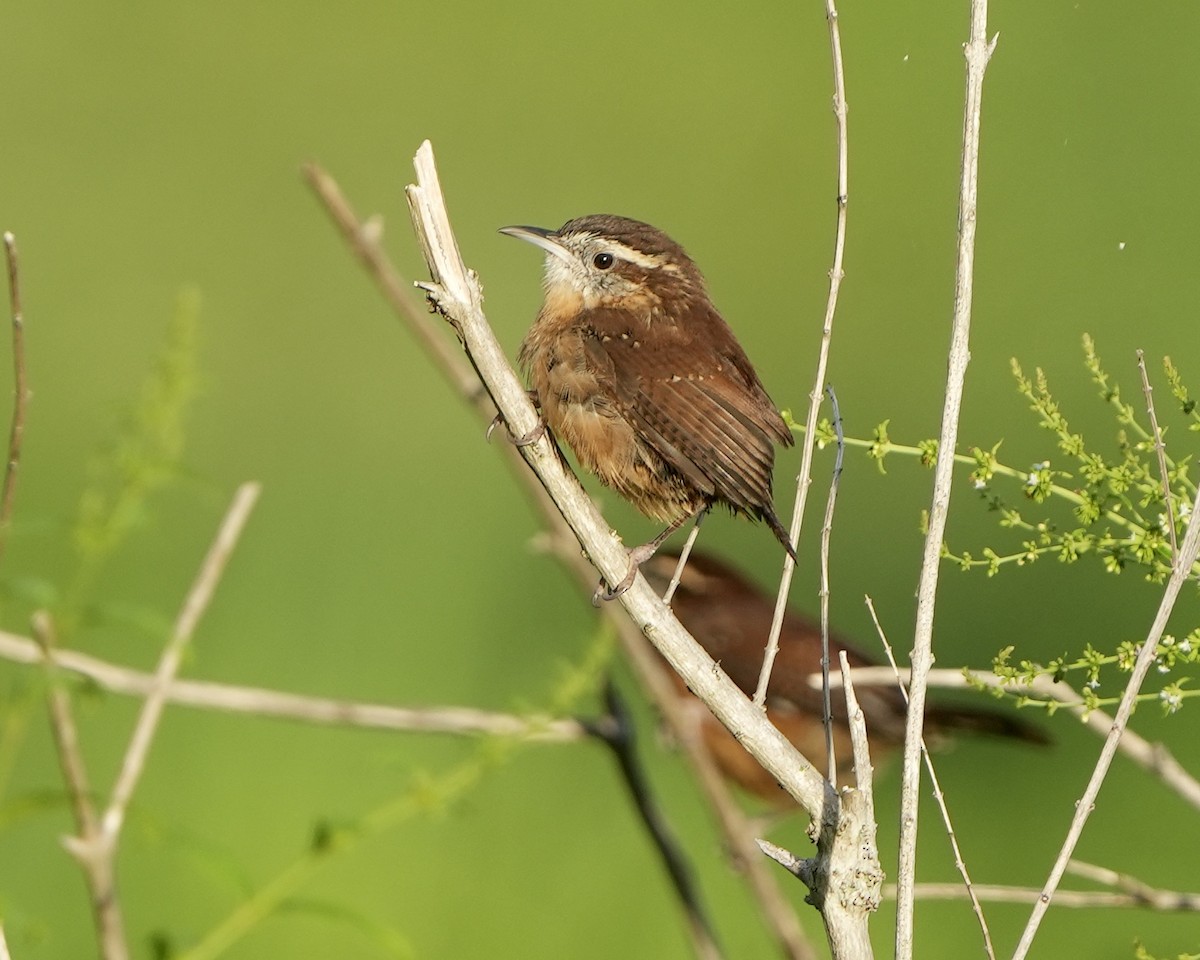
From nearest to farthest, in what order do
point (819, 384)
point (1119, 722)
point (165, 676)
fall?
point (1119, 722) < point (819, 384) < point (165, 676)

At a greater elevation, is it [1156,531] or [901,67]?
[901,67]

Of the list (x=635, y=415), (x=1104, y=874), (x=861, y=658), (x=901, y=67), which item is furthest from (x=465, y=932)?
(x=901, y=67)

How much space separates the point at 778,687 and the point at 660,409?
6.65 ft

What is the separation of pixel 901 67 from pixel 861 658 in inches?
229

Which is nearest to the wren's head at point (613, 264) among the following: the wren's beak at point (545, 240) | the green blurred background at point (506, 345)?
the wren's beak at point (545, 240)

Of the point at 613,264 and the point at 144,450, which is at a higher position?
the point at 613,264

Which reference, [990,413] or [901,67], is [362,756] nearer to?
[990,413]

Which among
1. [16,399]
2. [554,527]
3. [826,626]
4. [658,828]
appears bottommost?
[658,828]

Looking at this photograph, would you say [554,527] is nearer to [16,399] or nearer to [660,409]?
[660,409]

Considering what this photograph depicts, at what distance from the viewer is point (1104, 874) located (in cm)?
283

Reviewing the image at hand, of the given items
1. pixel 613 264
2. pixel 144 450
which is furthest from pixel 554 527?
pixel 613 264

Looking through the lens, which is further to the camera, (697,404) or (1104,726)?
(697,404)

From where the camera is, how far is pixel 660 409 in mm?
4047

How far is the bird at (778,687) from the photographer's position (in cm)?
586
